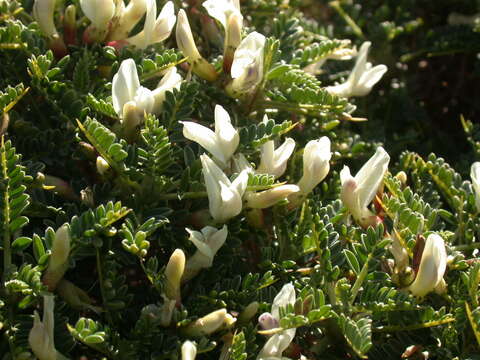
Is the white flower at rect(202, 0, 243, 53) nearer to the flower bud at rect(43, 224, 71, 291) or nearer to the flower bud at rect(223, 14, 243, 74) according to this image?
the flower bud at rect(223, 14, 243, 74)

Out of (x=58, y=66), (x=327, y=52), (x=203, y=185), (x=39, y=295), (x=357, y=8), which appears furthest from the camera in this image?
(x=357, y=8)

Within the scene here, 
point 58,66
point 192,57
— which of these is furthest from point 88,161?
point 192,57

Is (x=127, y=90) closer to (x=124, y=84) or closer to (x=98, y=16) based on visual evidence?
(x=124, y=84)

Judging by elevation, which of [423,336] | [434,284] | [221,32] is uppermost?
[221,32]

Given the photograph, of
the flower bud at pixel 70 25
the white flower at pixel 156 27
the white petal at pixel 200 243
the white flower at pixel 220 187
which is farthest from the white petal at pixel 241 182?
the flower bud at pixel 70 25

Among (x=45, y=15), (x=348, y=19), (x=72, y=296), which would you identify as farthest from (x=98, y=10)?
(x=348, y=19)

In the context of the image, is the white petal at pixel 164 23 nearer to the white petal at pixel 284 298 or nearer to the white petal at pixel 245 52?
the white petal at pixel 245 52

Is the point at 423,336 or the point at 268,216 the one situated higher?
the point at 268,216

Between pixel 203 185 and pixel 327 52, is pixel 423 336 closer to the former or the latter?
pixel 203 185
